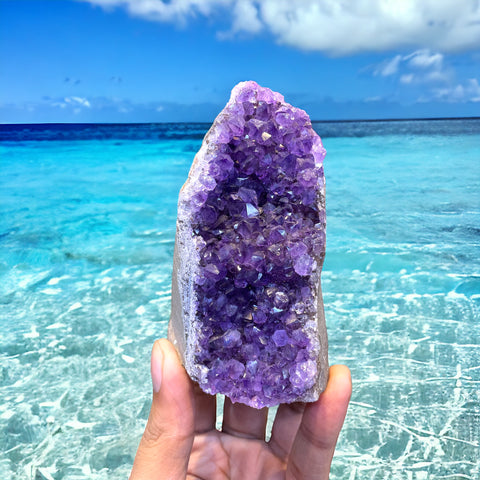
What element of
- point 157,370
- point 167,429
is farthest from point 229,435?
point 157,370

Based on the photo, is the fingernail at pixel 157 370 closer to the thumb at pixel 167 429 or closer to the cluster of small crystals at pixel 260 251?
the thumb at pixel 167 429

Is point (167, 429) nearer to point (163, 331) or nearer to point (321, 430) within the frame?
point (321, 430)

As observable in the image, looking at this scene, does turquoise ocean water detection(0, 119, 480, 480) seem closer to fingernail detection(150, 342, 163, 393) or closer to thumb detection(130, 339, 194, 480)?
thumb detection(130, 339, 194, 480)

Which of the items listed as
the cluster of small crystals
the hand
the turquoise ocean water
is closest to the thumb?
the hand

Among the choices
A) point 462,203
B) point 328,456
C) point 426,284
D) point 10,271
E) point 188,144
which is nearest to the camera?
point 328,456

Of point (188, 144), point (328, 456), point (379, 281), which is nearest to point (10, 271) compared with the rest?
point (379, 281)

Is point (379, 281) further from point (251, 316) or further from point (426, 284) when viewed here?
point (251, 316)
